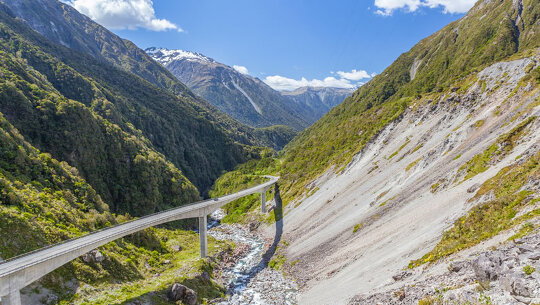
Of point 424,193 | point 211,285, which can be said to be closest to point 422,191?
point 424,193

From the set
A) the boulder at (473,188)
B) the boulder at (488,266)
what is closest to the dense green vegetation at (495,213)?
the boulder at (473,188)

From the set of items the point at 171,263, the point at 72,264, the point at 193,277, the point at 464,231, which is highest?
the point at 72,264

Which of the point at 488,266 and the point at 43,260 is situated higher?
the point at 43,260

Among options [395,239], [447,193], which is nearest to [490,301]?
[395,239]

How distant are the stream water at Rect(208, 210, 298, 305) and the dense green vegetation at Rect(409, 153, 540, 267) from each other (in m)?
18.4

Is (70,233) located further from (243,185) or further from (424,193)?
(243,185)

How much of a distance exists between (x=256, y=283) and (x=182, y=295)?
11.9 meters

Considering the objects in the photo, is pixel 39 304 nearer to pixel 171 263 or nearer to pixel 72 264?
pixel 72 264

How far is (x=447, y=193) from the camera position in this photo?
3922 centimetres

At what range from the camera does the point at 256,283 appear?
4447cm

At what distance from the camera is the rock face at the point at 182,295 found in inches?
1411

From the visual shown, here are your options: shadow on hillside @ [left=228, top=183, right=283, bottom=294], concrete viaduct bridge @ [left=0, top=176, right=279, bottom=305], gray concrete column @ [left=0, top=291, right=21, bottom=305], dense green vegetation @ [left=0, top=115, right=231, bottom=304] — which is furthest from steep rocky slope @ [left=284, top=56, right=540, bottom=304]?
gray concrete column @ [left=0, top=291, right=21, bottom=305]

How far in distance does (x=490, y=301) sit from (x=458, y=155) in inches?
1496

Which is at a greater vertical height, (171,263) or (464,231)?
(171,263)
